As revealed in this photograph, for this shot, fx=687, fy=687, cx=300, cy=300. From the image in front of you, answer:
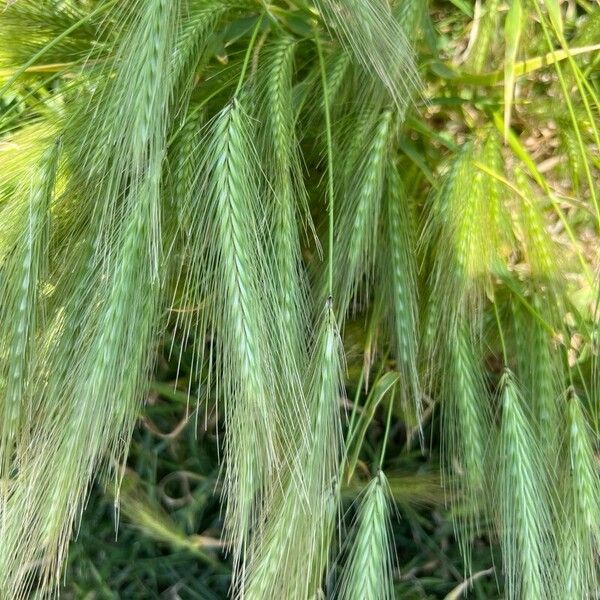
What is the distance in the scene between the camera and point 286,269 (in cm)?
61

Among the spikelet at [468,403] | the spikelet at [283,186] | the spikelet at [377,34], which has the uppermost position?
the spikelet at [377,34]

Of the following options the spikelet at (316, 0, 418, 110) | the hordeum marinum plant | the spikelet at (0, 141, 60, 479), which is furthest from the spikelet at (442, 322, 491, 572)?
the spikelet at (0, 141, 60, 479)

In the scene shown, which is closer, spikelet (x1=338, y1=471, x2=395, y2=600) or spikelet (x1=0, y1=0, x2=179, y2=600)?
spikelet (x1=0, y1=0, x2=179, y2=600)

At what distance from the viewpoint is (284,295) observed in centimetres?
61

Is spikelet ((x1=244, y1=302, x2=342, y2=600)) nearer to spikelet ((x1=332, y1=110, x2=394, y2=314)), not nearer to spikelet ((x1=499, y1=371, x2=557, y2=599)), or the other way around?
spikelet ((x1=332, y1=110, x2=394, y2=314))

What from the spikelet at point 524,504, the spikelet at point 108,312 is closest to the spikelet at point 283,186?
the spikelet at point 108,312

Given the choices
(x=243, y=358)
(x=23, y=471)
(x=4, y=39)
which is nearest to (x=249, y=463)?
(x=243, y=358)

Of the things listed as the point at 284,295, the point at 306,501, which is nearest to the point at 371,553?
the point at 306,501

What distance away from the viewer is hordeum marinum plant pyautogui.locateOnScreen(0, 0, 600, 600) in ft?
1.83

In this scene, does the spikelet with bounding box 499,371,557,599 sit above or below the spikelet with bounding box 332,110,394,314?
below

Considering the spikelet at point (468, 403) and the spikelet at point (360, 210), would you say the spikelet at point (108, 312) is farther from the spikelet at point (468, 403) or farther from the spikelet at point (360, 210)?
the spikelet at point (468, 403)

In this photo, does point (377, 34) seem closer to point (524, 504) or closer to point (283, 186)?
point (283, 186)

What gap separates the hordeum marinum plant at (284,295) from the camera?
559 mm

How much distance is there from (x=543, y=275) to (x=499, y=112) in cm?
22
